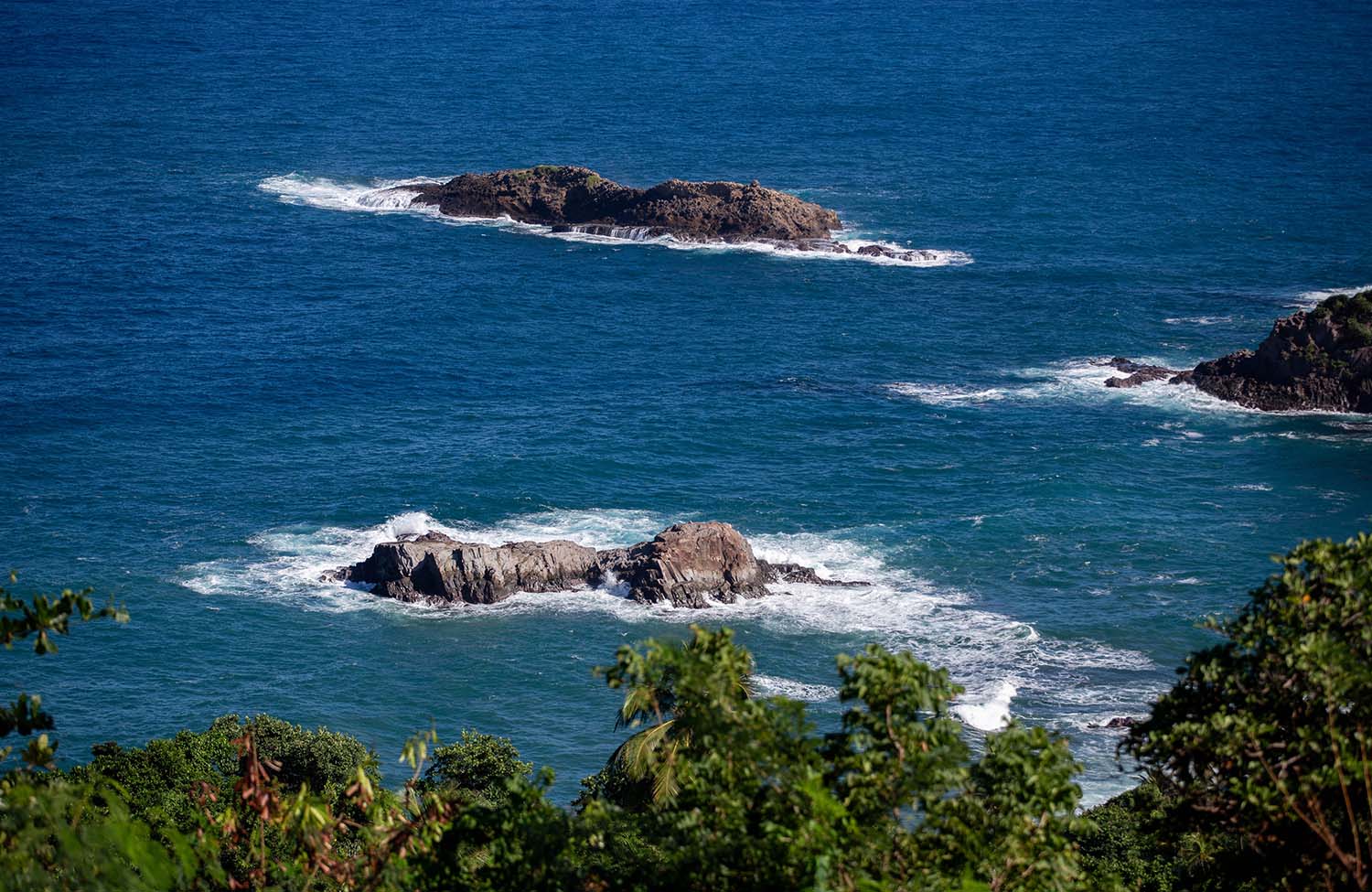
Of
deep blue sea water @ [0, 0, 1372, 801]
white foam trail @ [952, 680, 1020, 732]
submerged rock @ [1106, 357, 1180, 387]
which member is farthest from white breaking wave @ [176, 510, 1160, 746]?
submerged rock @ [1106, 357, 1180, 387]

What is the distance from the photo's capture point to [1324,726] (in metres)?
26.0

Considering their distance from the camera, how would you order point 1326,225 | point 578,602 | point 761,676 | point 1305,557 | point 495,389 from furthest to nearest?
1. point 1326,225
2. point 495,389
3. point 578,602
4. point 761,676
5. point 1305,557

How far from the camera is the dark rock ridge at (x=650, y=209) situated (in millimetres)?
140250

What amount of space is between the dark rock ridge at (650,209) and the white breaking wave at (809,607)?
60280 mm

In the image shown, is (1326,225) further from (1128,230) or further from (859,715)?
(859,715)

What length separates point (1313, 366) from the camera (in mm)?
97438

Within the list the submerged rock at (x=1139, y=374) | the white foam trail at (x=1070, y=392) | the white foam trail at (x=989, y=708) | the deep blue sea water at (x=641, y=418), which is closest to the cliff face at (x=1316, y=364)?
the white foam trail at (x=1070, y=392)

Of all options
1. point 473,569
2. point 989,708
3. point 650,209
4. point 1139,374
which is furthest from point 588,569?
point 650,209

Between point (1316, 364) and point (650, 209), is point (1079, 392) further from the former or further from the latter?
point (650, 209)

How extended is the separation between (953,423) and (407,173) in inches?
3484

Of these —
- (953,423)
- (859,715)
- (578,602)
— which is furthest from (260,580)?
(859,715)

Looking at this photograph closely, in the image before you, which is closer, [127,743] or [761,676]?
[127,743]

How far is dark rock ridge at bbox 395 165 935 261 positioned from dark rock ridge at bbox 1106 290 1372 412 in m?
39.9

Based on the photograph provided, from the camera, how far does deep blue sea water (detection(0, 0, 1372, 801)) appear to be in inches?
2800
